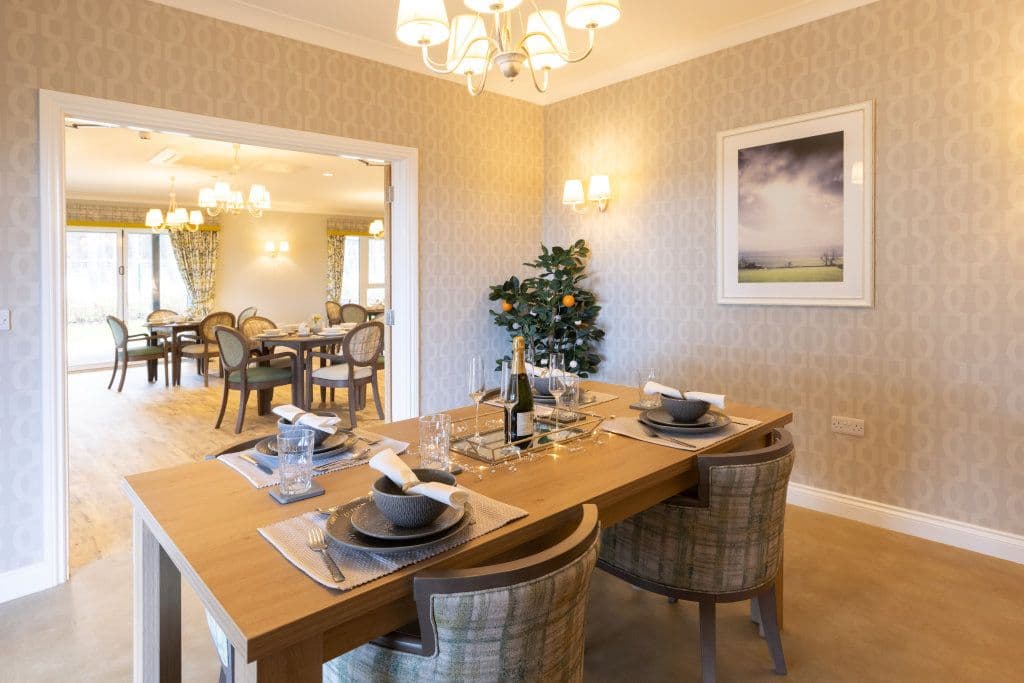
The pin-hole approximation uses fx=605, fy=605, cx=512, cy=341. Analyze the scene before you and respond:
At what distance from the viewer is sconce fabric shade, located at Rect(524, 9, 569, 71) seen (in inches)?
83.0

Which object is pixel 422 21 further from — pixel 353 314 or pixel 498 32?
pixel 353 314

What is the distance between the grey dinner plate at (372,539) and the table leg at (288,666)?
0.17 m

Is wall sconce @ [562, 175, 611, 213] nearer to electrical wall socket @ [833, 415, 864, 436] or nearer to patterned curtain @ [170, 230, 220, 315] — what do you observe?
electrical wall socket @ [833, 415, 864, 436]

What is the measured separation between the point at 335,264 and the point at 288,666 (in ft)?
35.0

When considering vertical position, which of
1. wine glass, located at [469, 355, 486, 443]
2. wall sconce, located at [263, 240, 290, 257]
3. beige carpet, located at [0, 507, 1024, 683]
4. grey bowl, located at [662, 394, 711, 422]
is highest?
wall sconce, located at [263, 240, 290, 257]

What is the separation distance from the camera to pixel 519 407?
6.20 feet

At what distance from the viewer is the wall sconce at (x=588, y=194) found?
415 centimetres

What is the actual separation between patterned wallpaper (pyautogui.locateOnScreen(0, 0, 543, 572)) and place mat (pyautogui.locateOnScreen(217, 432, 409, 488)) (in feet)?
5.18

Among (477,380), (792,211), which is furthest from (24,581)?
(792,211)

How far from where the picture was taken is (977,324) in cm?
280

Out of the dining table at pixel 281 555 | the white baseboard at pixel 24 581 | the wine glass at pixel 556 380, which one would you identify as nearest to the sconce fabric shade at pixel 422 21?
the wine glass at pixel 556 380

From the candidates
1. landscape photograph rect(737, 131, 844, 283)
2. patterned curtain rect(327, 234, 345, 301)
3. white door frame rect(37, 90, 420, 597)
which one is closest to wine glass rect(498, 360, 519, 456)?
white door frame rect(37, 90, 420, 597)

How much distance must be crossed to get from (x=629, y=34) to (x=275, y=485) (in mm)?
3256

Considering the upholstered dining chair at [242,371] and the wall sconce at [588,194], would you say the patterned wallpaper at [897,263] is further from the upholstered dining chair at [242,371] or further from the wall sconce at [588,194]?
the upholstered dining chair at [242,371]
